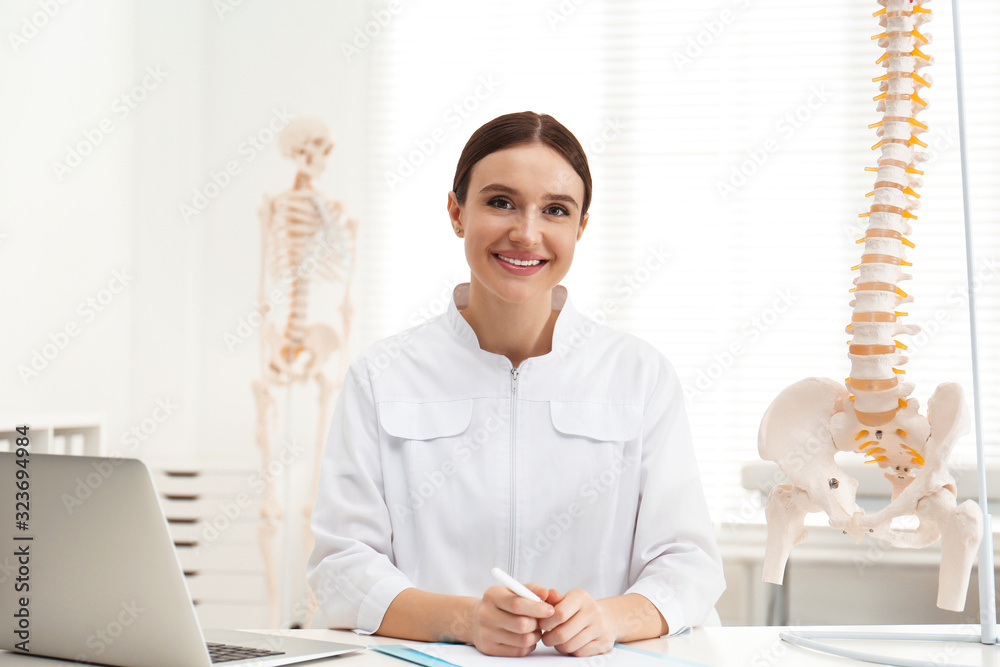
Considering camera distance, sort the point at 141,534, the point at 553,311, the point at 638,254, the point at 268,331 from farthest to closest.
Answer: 1. the point at 638,254
2. the point at 268,331
3. the point at 553,311
4. the point at 141,534

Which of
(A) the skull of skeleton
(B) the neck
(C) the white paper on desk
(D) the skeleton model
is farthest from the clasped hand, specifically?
(A) the skull of skeleton

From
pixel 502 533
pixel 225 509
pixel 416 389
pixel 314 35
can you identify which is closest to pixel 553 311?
pixel 416 389

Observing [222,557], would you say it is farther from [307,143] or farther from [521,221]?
[521,221]

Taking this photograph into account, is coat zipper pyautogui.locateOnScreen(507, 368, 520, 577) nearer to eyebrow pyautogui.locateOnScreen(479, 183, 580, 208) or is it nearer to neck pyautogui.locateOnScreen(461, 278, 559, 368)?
neck pyautogui.locateOnScreen(461, 278, 559, 368)

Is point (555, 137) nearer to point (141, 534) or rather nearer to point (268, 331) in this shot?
point (141, 534)

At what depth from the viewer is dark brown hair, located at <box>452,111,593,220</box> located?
1.35 meters

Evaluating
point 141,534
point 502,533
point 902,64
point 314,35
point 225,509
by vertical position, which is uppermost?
point 314,35

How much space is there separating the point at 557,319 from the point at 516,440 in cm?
24

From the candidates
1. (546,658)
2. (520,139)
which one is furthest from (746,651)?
(520,139)

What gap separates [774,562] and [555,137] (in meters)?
0.75

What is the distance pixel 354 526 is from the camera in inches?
49.7

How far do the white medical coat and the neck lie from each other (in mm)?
52

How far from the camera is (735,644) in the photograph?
1.01 meters

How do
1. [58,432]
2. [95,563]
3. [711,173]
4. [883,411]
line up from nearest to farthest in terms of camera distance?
1. [95,563]
2. [883,411]
3. [58,432]
4. [711,173]
